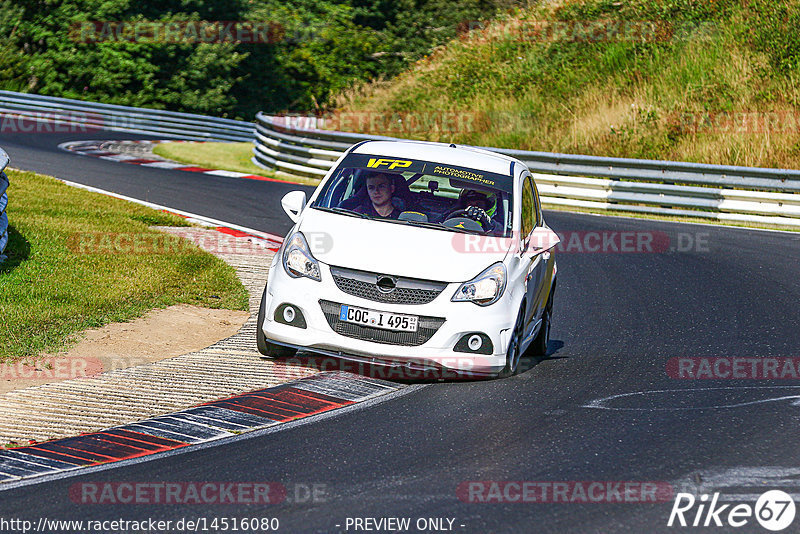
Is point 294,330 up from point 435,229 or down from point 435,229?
down

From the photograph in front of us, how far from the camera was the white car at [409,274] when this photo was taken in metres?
7.90

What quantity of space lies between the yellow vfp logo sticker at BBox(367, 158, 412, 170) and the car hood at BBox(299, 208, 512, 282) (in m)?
0.76

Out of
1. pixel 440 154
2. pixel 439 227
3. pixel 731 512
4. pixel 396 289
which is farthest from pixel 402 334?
pixel 731 512

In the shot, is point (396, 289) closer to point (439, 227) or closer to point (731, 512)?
point (439, 227)

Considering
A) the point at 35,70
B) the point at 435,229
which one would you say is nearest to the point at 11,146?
the point at 35,70

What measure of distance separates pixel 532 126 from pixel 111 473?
22.1 m

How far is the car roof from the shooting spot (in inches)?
372

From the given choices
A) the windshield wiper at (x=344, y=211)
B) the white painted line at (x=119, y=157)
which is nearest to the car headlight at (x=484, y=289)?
the windshield wiper at (x=344, y=211)

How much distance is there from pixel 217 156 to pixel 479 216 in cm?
2003

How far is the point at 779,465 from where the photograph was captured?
627 centimetres

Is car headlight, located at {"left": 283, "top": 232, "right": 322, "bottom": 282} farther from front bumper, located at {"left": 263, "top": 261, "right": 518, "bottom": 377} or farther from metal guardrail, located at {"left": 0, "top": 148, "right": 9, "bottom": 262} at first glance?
metal guardrail, located at {"left": 0, "top": 148, "right": 9, "bottom": 262}

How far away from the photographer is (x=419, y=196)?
29.9 ft

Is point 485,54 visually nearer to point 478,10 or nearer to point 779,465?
point 478,10

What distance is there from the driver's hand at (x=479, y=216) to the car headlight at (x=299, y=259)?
1462 mm
